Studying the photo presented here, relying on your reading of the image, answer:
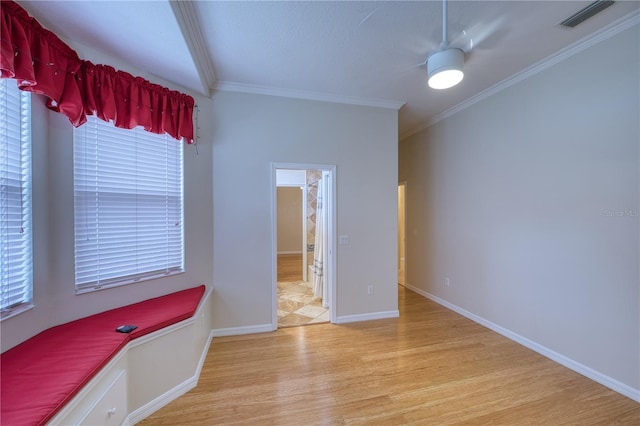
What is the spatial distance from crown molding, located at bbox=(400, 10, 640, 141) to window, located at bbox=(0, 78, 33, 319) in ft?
13.8

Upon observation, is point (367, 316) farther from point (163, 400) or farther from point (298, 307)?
point (163, 400)

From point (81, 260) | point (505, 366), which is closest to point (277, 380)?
point (81, 260)

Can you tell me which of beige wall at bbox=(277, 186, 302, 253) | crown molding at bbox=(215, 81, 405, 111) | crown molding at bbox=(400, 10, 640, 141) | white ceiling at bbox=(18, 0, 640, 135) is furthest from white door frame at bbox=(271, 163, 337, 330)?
beige wall at bbox=(277, 186, 302, 253)

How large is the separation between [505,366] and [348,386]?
1521mm

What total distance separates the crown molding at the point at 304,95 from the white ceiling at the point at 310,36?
2cm

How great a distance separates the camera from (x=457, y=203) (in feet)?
11.5

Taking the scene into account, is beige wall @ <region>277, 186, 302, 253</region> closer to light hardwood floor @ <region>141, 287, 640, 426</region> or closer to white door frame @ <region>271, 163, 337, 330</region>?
white door frame @ <region>271, 163, 337, 330</region>

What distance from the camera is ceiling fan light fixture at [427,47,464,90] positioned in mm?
1824

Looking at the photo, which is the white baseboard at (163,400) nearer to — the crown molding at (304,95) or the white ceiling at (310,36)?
the white ceiling at (310,36)

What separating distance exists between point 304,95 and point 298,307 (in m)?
2.97

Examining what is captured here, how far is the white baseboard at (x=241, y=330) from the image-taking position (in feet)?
9.32

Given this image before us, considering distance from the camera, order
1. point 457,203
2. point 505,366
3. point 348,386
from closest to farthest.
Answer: point 348,386, point 505,366, point 457,203

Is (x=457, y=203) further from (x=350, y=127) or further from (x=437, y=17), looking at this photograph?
(x=437, y=17)

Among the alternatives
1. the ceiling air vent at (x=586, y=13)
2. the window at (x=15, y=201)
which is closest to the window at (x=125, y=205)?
the window at (x=15, y=201)
